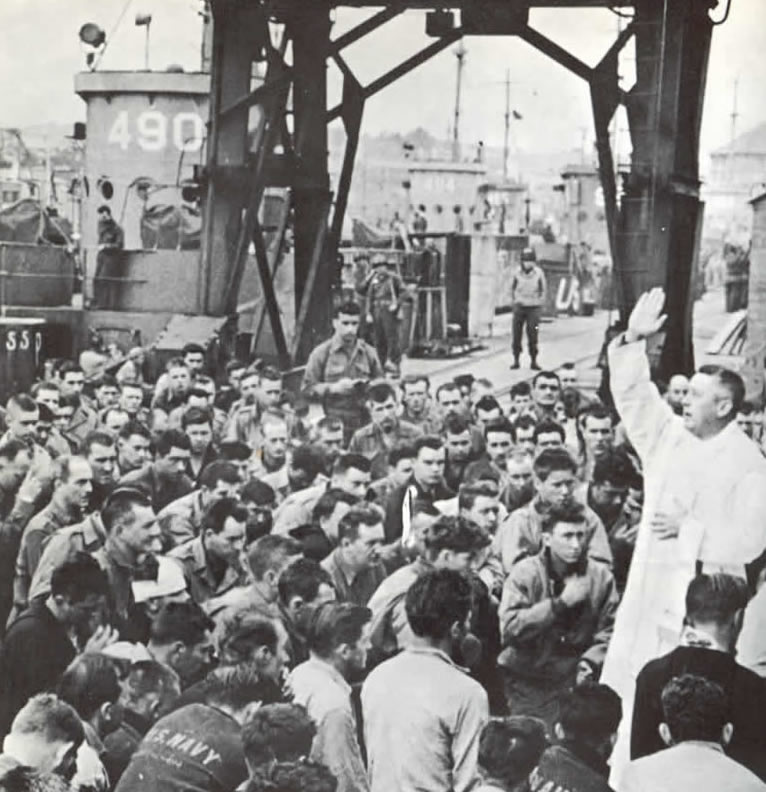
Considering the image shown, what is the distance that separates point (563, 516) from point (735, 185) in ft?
3.91

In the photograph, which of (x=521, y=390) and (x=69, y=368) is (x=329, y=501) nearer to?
(x=521, y=390)

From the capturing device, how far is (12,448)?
433 centimetres

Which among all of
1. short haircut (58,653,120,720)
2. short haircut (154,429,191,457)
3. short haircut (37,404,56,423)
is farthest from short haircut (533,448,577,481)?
short haircut (37,404,56,423)

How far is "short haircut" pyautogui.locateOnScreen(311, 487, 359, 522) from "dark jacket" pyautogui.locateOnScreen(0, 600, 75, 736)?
2.79ft

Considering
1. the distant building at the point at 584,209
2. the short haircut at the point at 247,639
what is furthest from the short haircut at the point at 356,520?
the distant building at the point at 584,209

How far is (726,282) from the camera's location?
396cm

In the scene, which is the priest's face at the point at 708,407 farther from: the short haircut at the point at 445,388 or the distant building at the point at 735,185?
the short haircut at the point at 445,388

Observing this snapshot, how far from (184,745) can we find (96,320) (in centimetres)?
185

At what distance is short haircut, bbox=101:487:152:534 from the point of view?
3984 mm

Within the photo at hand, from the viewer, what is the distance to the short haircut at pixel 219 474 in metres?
4.21

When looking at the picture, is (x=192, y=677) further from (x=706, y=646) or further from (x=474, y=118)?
(x=474, y=118)

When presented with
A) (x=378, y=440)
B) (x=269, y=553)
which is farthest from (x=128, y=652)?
(x=378, y=440)

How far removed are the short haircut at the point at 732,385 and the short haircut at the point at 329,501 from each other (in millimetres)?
1161

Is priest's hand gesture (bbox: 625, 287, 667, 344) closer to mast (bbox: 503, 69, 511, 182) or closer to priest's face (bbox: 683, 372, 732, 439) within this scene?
priest's face (bbox: 683, 372, 732, 439)
